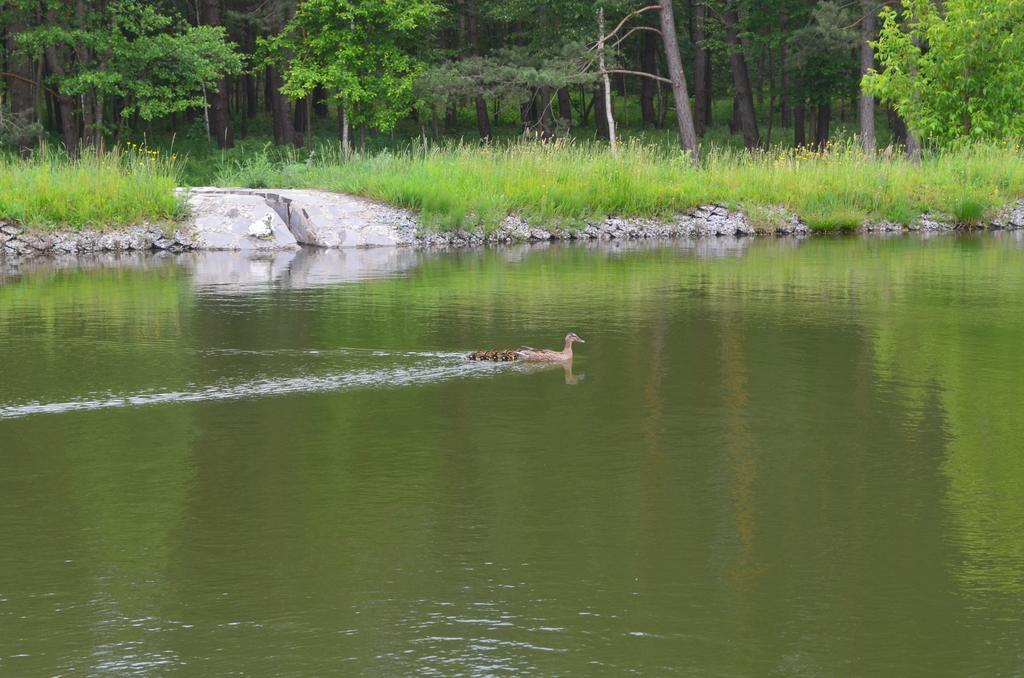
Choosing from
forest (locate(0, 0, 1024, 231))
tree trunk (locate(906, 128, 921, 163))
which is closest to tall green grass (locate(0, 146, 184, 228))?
forest (locate(0, 0, 1024, 231))

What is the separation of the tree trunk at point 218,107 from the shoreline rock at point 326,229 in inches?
706

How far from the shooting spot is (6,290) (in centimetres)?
1858

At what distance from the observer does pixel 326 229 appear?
87.4 ft

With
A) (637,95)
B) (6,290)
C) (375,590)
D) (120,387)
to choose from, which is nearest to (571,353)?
(120,387)

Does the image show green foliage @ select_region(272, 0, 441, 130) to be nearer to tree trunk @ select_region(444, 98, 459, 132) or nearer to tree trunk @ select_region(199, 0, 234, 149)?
tree trunk @ select_region(199, 0, 234, 149)

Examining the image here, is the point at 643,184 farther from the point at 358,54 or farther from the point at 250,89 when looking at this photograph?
the point at 250,89

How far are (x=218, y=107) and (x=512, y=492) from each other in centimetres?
4126

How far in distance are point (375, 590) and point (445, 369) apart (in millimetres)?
5653

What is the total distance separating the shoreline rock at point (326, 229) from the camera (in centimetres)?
2533

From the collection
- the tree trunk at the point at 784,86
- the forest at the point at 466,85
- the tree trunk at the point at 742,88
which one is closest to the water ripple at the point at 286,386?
the forest at the point at 466,85

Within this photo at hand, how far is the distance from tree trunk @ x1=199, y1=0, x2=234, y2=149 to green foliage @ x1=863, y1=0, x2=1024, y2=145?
22.0m

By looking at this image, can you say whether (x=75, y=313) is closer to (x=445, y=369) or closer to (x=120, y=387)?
(x=120, y=387)

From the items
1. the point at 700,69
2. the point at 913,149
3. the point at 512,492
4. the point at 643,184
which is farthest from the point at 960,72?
the point at 512,492

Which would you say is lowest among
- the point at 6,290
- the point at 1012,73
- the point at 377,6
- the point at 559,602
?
the point at 559,602
